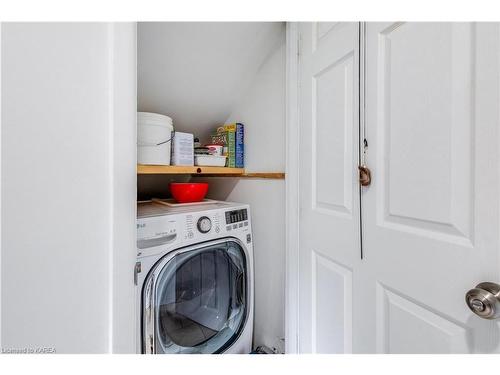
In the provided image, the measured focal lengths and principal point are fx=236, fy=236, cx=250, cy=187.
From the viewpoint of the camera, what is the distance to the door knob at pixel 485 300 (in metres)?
0.52

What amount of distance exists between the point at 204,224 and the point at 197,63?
34.6 inches

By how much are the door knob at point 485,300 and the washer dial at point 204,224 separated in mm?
994

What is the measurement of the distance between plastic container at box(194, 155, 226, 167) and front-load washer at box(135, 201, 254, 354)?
10.9 inches

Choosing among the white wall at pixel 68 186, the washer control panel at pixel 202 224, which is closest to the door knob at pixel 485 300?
the white wall at pixel 68 186

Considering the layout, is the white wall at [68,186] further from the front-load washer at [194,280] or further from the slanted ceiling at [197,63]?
the slanted ceiling at [197,63]

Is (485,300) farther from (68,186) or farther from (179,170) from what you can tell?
(179,170)

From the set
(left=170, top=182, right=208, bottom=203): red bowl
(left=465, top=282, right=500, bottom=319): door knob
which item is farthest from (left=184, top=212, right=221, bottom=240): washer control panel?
(left=465, top=282, right=500, bottom=319): door knob

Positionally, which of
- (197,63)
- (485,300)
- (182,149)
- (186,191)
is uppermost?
(197,63)

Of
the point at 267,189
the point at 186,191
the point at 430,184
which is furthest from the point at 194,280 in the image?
the point at 430,184

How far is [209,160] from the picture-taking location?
1485 mm

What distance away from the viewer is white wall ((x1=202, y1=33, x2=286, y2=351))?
4.55 ft

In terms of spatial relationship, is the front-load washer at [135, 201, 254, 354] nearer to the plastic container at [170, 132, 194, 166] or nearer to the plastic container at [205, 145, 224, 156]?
the plastic container at [170, 132, 194, 166]

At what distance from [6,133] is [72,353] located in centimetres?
56
